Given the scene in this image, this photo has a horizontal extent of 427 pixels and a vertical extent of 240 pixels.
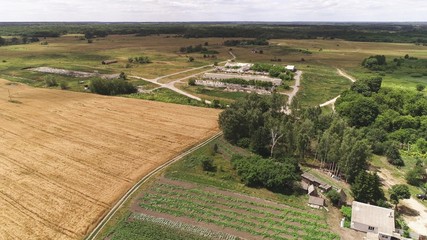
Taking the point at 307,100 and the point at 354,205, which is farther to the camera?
the point at 307,100

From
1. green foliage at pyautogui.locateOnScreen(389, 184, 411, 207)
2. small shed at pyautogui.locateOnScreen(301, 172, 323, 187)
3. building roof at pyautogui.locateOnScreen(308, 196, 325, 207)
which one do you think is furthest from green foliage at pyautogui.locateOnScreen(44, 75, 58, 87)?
green foliage at pyautogui.locateOnScreen(389, 184, 411, 207)

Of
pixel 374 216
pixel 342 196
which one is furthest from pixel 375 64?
pixel 374 216

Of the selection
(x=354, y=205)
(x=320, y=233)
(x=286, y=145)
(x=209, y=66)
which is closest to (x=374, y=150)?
(x=286, y=145)

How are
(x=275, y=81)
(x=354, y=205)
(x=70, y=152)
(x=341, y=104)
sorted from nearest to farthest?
(x=354, y=205), (x=70, y=152), (x=341, y=104), (x=275, y=81)

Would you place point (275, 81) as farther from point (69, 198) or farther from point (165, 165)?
point (69, 198)

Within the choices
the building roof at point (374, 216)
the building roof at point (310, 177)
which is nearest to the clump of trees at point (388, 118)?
the building roof at point (310, 177)

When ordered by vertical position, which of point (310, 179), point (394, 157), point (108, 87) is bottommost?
point (310, 179)

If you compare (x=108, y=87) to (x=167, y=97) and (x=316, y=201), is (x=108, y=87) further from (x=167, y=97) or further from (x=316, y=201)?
(x=316, y=201)

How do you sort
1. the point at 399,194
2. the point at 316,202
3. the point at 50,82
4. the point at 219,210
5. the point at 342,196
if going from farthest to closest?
the point at 50,82
the point at 342,196
the point at 399,194
the point at 316,202
the point at 219,210
